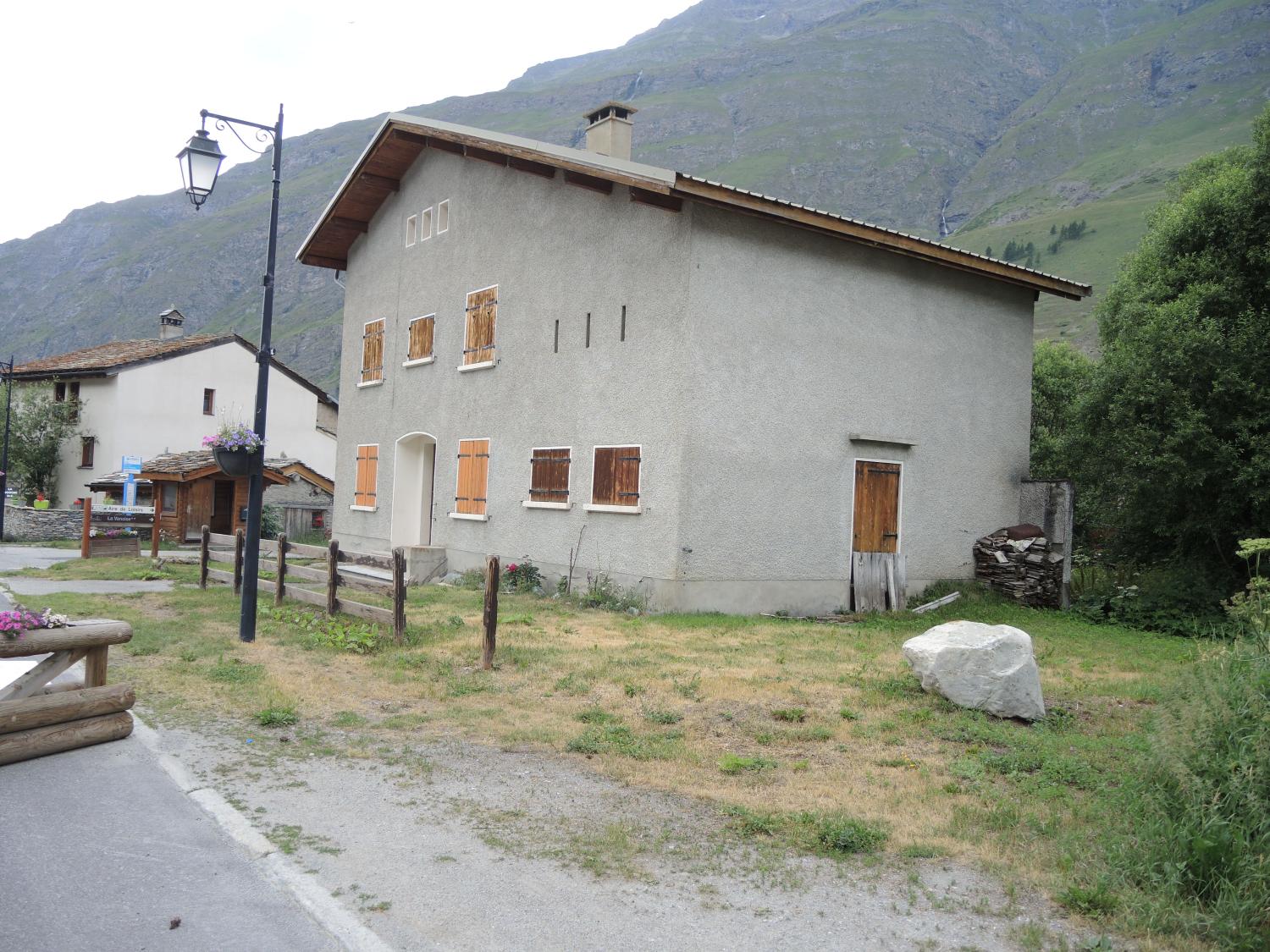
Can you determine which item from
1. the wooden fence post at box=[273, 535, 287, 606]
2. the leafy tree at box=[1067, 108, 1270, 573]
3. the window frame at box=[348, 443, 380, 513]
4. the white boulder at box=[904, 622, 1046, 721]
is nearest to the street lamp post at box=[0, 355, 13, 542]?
the window frame at box=[348, 443, 380, 513]

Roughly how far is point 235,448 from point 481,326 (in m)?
8.09

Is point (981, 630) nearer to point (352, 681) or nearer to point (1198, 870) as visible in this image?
point (1198, 870)

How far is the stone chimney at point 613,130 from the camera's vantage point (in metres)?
17.4

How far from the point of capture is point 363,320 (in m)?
21.9

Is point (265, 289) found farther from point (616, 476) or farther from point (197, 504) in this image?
point (197, 504)

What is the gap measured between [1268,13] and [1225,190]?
Answer: 746 feet

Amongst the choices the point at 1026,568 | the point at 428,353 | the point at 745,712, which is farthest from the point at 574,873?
the point at 428,353

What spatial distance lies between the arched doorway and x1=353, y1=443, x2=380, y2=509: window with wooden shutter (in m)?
0.89

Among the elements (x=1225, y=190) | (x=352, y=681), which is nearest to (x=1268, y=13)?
(x=1225, y=190)

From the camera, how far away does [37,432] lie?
113 feet

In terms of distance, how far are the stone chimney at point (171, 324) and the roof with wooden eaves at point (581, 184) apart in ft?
63.5

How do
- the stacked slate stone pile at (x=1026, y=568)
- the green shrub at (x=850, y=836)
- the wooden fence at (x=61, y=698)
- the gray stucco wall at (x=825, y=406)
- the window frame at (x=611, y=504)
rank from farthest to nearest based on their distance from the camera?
the stacked slate stone pile at (x=1026, y=568) → the window frame at (x=611, y=504) → the gray stucco wall at (x=825, y=406) → the wooden fence at (x=61, y=698) → the green shrub at (x=850, y=836)

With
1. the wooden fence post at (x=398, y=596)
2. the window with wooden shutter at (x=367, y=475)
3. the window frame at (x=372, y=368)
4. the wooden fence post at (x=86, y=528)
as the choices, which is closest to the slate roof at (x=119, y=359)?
A: the wooden fence post at (x=86, y=528)

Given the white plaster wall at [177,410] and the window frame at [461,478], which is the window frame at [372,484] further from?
the white plaster wall at [177,410]
